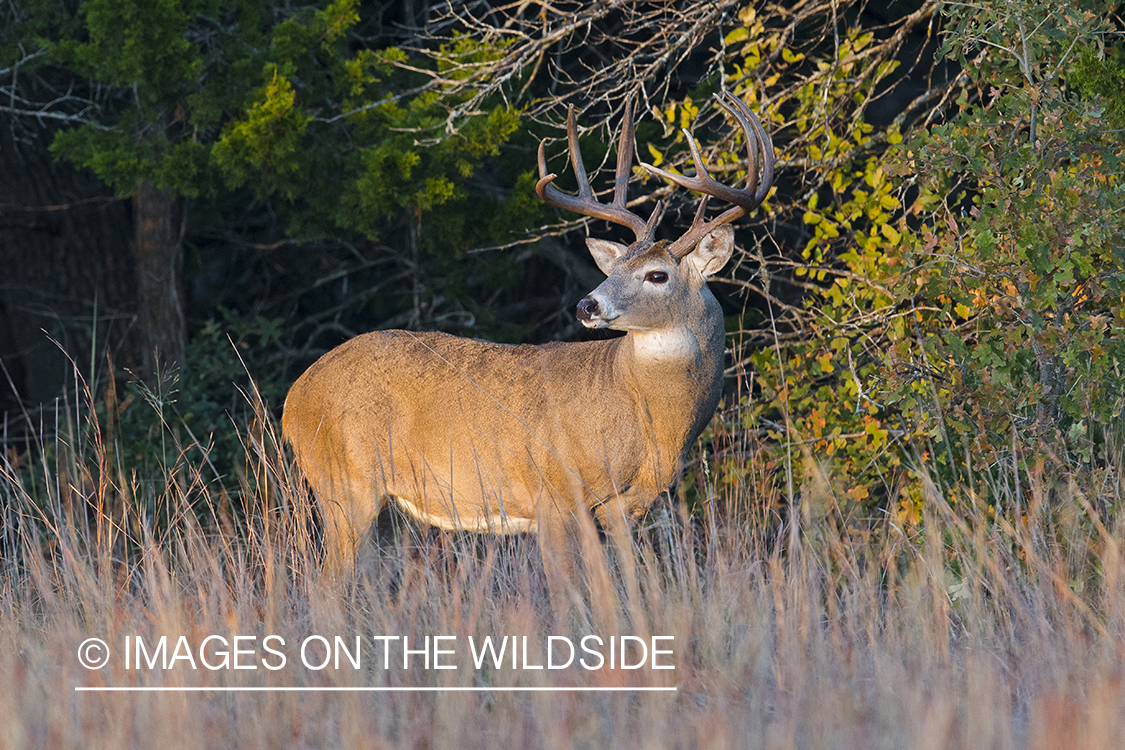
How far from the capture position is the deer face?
4.63 metres

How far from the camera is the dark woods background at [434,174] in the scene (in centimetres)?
585

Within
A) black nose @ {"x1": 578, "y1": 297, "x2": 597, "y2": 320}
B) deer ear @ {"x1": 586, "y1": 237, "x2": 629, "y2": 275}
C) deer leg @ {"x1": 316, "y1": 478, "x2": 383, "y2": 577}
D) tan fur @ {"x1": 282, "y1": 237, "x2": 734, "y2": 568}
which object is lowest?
deer leg @ {"x1": 316, "y1": 478, "x2": 383, "y2": 577}

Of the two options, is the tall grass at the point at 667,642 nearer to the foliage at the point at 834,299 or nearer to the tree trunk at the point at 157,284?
the foliage at the point at 834,299

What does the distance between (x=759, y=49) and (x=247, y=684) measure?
4204mm

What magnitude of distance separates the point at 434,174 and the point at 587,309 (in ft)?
7.57

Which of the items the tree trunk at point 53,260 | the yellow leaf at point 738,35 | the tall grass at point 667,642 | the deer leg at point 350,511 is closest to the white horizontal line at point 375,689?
the tall grass at point 667,642

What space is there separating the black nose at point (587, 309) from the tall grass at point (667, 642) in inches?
33.6

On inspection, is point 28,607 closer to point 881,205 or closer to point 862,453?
point 862,453

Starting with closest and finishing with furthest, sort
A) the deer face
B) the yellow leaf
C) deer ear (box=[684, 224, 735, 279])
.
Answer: the deer face < deer ear (box=[684, 224, 735, 279]) < the yellow leaf

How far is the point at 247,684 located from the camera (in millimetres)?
3551

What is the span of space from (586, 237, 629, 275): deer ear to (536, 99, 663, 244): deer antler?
0.11m

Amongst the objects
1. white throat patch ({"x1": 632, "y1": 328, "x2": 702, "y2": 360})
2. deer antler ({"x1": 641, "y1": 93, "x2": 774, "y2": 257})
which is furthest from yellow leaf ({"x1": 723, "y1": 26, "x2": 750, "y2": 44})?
white throat patch ({"x1": 632, "y1": 328, "x2": 702, "y2": 360})

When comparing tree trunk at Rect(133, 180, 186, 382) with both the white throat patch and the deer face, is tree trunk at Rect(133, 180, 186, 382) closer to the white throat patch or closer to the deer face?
the deer face

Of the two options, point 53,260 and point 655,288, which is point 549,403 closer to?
point 655,288
